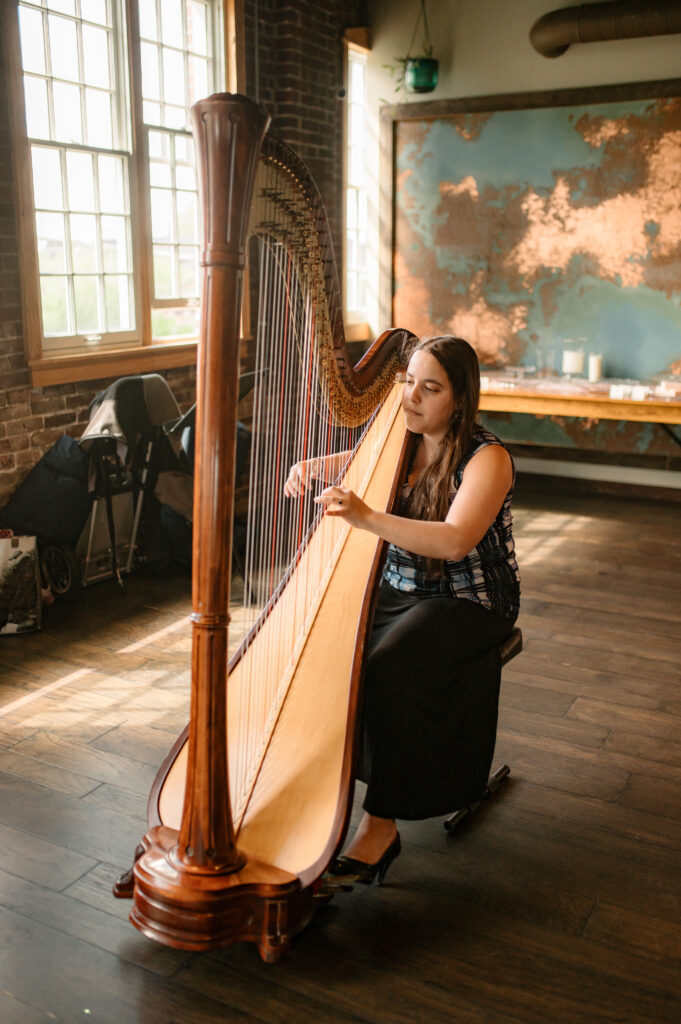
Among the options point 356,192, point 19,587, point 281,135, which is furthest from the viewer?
point 356,192

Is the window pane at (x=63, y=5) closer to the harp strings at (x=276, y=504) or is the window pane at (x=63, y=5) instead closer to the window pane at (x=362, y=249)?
the harp strings at (x=276, y=504)

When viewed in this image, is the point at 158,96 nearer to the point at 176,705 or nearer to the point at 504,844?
the point at 176,705

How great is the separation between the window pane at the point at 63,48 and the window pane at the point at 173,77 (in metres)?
0.64

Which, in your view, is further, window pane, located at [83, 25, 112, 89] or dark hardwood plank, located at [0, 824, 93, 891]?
window pane, located at [83, 25, 112, 89]

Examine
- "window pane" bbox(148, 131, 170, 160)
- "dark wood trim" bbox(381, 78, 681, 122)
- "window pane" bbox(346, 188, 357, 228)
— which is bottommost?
"window pane" bbox(346, 188, 357, 228)

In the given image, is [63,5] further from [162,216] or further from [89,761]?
[89,761]

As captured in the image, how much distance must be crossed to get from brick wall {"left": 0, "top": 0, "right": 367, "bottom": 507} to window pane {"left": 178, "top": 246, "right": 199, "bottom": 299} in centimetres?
43

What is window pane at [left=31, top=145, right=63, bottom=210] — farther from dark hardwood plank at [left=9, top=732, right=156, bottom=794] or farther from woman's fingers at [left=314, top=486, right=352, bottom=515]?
woman's fingers at [left=314, top=486, right=352, bottom=515]

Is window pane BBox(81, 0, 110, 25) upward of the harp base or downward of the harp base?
upward

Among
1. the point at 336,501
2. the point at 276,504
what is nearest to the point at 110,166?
the point at 276,504

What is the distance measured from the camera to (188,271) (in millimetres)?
4992

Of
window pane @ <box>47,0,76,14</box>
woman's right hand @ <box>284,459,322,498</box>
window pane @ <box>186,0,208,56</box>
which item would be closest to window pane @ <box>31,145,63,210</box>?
window pane @ <box>47,0,76,14</box>

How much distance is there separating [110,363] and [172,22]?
1811 mm

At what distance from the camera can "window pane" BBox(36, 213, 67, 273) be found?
4090 millimetres
